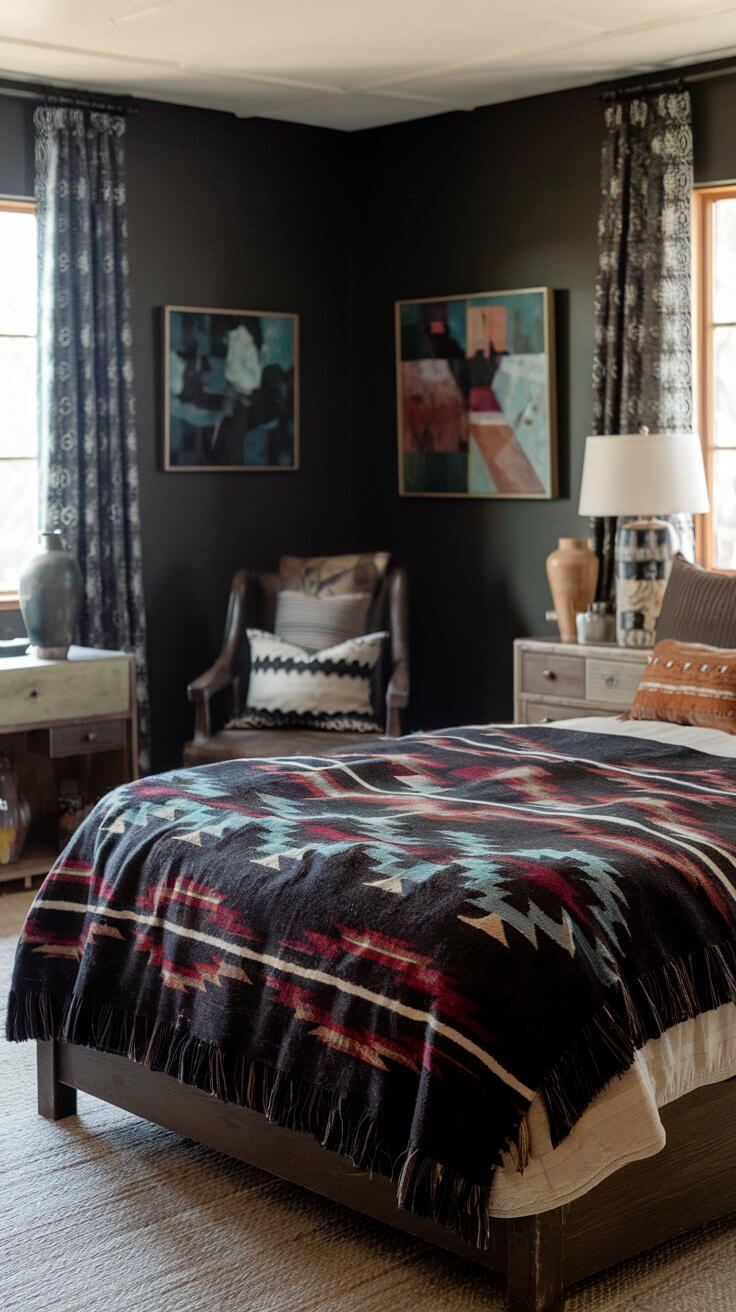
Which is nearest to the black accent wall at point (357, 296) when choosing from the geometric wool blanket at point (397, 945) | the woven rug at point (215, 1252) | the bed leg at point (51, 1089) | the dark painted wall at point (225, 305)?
the dark painted wall at point (225, 305)

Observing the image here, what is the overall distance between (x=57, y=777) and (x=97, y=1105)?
2.28 meters

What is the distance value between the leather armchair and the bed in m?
1.96

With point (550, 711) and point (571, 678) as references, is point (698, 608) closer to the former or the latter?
point (571, 678)

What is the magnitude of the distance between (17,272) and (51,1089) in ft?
10.8

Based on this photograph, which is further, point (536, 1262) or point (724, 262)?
point (724, 262)

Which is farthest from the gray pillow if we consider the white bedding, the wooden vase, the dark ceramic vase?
the dark ceramic vase

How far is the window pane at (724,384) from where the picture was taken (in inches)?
209

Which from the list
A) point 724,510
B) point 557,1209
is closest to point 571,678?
point 724,510

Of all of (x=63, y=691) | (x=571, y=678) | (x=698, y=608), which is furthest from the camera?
(x=571, y=678)

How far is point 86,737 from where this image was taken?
5109 mm

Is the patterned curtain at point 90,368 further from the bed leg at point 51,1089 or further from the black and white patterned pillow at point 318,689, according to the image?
the bed leg at point 51,1089

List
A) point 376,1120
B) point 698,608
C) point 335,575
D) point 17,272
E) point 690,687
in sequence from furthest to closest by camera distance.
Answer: point 335,575, point 17,272, point 698,608, point 690,687, point 376,1120

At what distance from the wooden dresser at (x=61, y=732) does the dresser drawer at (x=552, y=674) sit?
133cm

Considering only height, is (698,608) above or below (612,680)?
above
